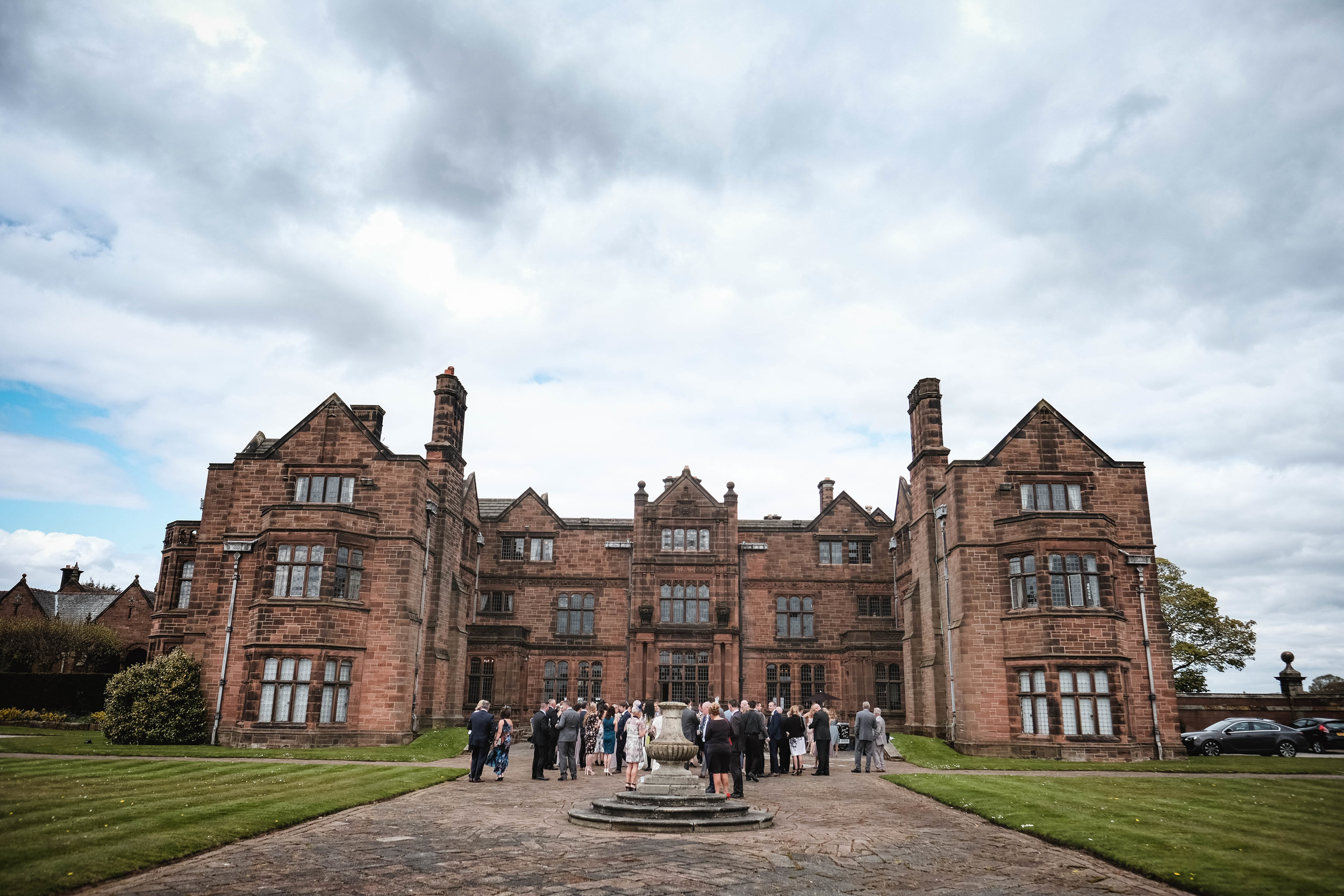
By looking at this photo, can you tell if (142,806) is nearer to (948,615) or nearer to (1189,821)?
(1189,821)

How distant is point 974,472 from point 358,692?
2340 centimetres

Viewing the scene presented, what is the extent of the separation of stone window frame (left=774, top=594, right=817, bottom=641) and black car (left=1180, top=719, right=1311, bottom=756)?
16006 mm

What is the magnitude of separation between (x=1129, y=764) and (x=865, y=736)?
8617mm

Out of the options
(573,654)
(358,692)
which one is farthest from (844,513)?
(358,692)

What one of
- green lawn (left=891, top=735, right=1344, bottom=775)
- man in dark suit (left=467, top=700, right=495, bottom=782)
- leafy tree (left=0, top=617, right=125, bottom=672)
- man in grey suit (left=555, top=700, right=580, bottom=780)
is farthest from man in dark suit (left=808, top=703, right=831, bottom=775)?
leafy tree (left=0, top=617, right=125, bottom=672)

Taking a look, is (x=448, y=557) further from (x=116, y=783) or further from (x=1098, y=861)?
(x=1098, y=861)

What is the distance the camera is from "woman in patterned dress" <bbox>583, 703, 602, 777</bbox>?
2633cm

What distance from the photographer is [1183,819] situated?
14.5 meters

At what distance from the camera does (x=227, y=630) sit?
30.3m

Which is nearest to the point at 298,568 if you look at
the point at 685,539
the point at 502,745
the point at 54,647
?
the point at 502,745

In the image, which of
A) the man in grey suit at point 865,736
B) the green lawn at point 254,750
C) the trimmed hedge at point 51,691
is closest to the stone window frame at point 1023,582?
the man in grey suit at point 865,736

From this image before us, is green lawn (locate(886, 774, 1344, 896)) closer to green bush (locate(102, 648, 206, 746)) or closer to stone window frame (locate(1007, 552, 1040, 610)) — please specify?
stone window frame (locate(1007, 552, 1040, 610))

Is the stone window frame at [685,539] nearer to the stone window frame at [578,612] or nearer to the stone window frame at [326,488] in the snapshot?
the stone window frame at [578,612]

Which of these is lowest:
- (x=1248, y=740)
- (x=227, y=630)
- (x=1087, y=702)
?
(x=1248, y=740)
